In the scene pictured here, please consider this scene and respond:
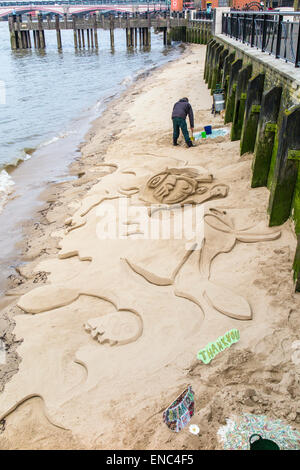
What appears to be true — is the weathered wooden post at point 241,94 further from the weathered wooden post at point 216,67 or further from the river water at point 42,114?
the weathered wooden post at point 216,67

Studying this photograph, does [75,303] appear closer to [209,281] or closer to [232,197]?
[209,281]

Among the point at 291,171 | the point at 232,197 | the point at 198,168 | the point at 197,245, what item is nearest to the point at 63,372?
the point at 197,245

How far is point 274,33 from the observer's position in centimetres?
941

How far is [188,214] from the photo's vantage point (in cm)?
654

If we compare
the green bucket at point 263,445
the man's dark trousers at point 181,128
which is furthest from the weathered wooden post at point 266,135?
the green bucket at point 263,445

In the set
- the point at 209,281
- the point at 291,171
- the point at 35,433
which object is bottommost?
the point at 35,433

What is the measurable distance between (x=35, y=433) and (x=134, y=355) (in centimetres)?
117

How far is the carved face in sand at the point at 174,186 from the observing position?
7.30m

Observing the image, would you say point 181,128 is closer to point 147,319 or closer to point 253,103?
point 253,103

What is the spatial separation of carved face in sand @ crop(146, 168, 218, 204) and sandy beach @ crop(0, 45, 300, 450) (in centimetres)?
3

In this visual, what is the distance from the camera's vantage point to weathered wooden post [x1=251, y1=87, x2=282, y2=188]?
6.90 meters

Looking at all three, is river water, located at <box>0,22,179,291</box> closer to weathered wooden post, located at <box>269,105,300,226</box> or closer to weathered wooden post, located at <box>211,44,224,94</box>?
weathered wooden post, located at <box>269,105,300,226</box>

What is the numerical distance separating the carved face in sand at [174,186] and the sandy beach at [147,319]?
0.09 ft

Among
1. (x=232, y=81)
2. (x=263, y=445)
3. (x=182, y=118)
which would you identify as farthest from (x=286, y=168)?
(x=232, y=81)
